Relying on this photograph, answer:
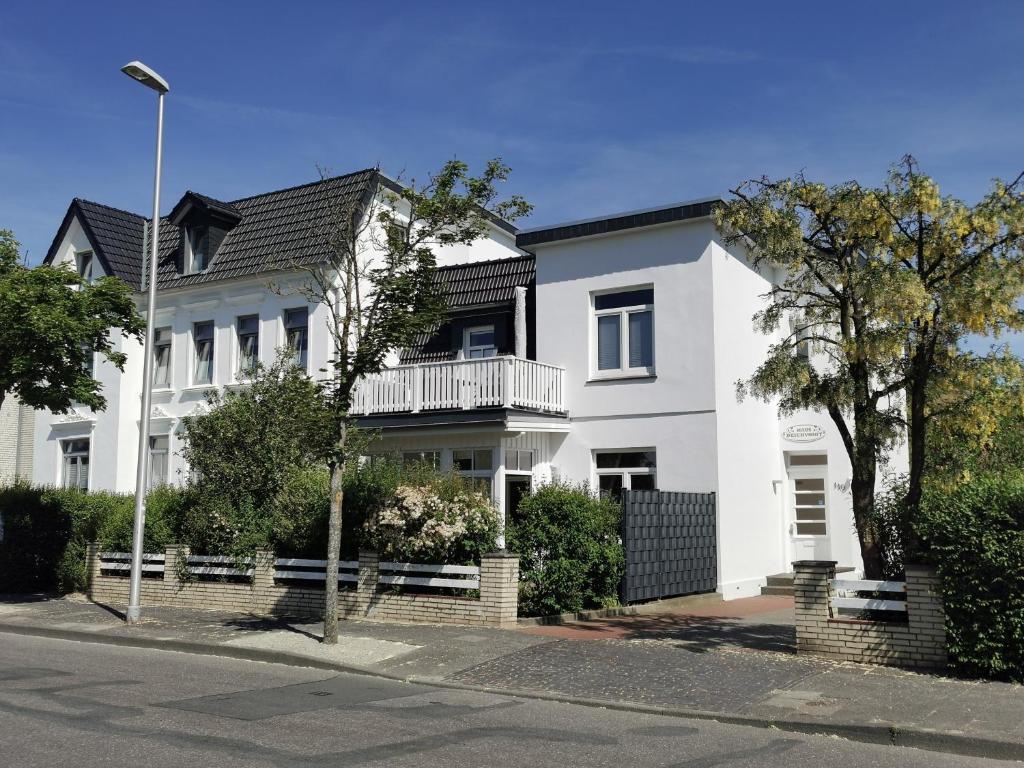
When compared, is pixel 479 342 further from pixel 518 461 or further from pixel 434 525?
pixel 434 525

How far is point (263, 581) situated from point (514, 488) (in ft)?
18.5

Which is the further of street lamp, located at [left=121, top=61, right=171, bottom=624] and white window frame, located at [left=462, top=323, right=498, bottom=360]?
white window frame, located at [left=462, top=323, right=498, bottom=360]

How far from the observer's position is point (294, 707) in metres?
9.56

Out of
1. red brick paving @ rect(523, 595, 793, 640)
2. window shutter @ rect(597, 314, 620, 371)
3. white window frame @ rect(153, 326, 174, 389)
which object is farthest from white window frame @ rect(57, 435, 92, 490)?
red brick paving @ rect(523, 595, 793, 640)

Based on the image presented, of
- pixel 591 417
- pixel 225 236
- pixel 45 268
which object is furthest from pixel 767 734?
pixel 225 236

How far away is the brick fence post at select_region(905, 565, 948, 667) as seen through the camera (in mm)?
11047

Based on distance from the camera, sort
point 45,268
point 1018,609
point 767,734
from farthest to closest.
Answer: point 45,268 < point 1018,609 < point 767,734

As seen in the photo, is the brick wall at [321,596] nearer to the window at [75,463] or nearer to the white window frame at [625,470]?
the white window frame at [625,470]

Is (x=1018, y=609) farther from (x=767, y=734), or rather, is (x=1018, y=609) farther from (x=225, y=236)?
(x=225, y=236)

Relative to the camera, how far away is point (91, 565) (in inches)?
790

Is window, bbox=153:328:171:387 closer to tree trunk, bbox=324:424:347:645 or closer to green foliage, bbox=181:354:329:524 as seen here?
green foliage, bbox=181:354:329:524

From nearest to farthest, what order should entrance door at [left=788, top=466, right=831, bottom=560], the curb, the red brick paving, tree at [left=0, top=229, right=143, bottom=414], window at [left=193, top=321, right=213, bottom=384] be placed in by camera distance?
the curb
the red brick paving
tree at [left=0, top=229, right=143, bottom=414]
entrance door at [left=788, top=466, right=831, bottom=560]
window at [left=193, top=321, right=213, bottom=384]

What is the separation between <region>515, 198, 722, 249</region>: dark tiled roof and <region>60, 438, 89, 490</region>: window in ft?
48.9

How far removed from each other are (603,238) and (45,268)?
10769mm
